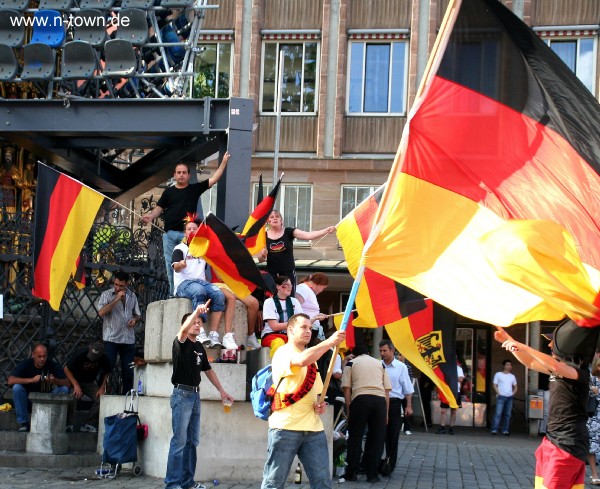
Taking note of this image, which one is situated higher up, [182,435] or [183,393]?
[183,393]

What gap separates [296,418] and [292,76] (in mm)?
25453

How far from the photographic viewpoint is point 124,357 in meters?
16.3

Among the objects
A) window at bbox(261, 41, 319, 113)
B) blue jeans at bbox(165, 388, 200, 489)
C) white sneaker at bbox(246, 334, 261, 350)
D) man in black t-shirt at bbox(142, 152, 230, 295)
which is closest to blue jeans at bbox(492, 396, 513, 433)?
window at bbox(261, 41, 319, 113)

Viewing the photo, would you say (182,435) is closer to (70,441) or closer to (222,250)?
(222,250)

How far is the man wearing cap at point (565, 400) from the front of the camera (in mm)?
8492

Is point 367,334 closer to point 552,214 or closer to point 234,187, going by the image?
point 234,187

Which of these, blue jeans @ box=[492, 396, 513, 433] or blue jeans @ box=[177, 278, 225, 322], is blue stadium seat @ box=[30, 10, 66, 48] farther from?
blue jeans @ box=[492, 396, 513, 433]

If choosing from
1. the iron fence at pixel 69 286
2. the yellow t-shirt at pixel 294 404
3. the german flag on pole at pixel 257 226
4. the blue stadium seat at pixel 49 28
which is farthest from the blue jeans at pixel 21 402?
the yellow t-shirt at pixel 294 404

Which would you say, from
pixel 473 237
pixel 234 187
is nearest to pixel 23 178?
pixel 234 187

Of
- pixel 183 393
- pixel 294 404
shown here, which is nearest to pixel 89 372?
pixel 183 393

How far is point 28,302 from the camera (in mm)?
16219

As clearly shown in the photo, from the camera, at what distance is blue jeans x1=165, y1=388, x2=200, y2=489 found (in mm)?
11953

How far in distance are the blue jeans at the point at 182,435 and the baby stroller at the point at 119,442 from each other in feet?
5.66

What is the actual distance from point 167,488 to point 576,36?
79.4 feet
